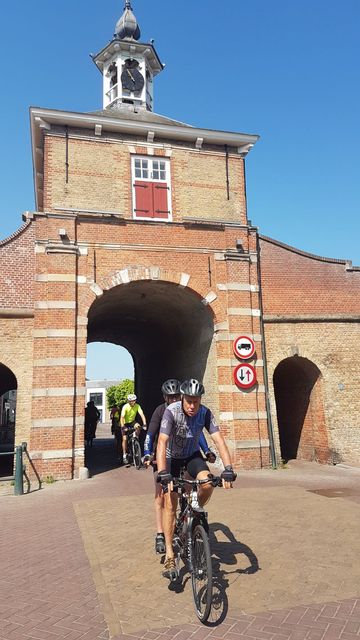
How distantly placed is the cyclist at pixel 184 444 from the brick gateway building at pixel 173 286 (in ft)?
24.6

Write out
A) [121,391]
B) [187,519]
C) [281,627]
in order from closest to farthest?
1. [281,627]
2. [187,519]
3. [121,391]

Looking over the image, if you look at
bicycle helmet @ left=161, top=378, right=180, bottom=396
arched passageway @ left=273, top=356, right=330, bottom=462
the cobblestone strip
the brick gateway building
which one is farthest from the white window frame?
the cobblestone strip

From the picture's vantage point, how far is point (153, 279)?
42.5ft

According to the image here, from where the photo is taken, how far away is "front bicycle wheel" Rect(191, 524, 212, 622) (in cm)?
360

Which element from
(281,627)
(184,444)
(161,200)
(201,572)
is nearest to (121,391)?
(161,200)

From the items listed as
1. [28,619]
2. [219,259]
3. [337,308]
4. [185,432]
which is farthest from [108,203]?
[28,619]

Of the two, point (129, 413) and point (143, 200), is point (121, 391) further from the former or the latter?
point (143, 200)

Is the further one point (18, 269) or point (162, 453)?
point (18, 269)

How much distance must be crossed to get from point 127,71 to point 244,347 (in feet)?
44.7

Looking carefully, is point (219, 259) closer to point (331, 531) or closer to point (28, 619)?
point (331, 531)

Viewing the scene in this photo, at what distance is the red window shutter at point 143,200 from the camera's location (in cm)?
1350

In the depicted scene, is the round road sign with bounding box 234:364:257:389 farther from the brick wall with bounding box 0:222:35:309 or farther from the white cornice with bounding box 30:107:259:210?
the white cornice with bounding box 30:107:259:210

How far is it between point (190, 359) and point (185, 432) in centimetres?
1130

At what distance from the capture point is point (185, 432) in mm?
4555
